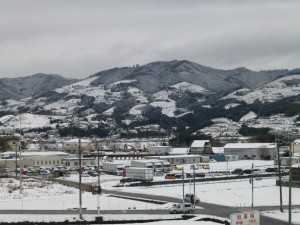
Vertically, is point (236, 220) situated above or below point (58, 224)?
above

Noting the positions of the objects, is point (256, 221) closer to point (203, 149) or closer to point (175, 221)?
point (175, 221)

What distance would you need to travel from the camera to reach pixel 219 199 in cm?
4150

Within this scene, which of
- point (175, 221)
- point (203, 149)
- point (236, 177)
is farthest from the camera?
point (203, 149)

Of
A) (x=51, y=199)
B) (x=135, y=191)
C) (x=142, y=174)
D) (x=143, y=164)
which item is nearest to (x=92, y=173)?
(x=143, y=164)

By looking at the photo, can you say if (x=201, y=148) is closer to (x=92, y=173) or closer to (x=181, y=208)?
(x=92, y=173)

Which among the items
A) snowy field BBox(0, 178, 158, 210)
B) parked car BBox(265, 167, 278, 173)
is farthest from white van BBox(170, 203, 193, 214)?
parked car BBox(265, 167, 278, 173)

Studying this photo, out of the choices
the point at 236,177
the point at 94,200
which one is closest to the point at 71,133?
the point at 236,177

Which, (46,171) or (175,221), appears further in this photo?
(46,171)

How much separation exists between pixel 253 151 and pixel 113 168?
30500 millimetres

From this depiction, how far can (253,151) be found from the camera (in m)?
90.8

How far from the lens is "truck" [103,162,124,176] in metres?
69.4

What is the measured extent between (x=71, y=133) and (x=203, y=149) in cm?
10428

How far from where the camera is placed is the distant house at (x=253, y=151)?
8894cm

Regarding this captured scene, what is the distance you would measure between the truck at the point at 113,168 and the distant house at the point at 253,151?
1134 inches
